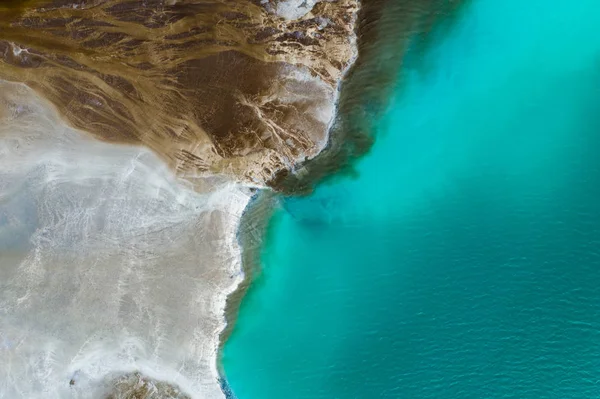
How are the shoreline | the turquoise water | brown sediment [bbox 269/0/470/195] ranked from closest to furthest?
Answer: the turquoise water < brown sediment [bbox 269/0/470/195] < the shoreline

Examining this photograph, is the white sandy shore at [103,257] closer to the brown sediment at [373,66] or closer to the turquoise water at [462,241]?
the turquoise water at [462,241]

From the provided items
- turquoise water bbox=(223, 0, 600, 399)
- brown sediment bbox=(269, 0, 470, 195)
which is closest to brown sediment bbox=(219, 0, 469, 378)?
brown sediment bbox=(269, 0, 470, 195)

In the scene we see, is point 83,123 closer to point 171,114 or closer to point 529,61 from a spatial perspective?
point 171,114

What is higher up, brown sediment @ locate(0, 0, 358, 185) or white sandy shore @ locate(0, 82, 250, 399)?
brown sediment @ locate(0, 0, 358, 185)

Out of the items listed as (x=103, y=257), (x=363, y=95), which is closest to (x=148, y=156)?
(x=103, y=257)

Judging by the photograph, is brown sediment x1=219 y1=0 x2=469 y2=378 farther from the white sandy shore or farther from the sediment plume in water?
the white sandy shore

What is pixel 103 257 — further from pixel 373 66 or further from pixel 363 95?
pixel 373 66

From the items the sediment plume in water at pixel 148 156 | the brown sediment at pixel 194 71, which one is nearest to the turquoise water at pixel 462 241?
the sediment plume in water at pixel 148 156
